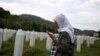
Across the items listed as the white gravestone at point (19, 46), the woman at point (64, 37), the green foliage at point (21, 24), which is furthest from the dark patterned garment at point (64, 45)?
the green foliage at point (21, 24)

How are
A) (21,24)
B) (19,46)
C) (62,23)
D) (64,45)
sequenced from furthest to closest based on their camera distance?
(21,24) < (19,46) < (62,23) < (64,45)

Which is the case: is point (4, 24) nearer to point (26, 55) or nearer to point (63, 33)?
point (26, 55)

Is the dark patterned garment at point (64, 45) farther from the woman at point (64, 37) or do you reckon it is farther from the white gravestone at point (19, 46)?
the white gravestone at point (19, 46)

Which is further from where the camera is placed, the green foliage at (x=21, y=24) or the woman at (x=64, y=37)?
the green foliage at (x=21, y=24)

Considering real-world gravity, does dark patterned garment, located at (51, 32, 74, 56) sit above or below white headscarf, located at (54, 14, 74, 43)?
below

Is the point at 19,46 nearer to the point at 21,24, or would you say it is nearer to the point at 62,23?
the point at 62,23

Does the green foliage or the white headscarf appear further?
the green foliage

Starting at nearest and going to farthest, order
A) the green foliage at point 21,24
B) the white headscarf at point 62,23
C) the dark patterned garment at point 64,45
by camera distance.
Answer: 1. the dark patterned garment at point 64,45
2. the white headscarf at point 62,23
3. the green foliage at point 21,24

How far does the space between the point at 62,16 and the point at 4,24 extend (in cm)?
5776

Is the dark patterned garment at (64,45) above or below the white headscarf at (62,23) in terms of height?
below

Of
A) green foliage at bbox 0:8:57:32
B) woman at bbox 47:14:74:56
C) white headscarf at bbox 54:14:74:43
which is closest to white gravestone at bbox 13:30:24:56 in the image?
woman at bbox 47:14:74:56

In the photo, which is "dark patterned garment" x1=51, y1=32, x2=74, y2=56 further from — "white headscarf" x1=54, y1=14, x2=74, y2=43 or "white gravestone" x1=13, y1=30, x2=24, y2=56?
"white gravestone" x1=13, y1=30, x2=24, y2=56

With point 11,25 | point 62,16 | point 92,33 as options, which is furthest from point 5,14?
point 62,16

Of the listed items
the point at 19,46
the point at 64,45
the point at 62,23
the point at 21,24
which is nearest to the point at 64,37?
the point at 64,45
